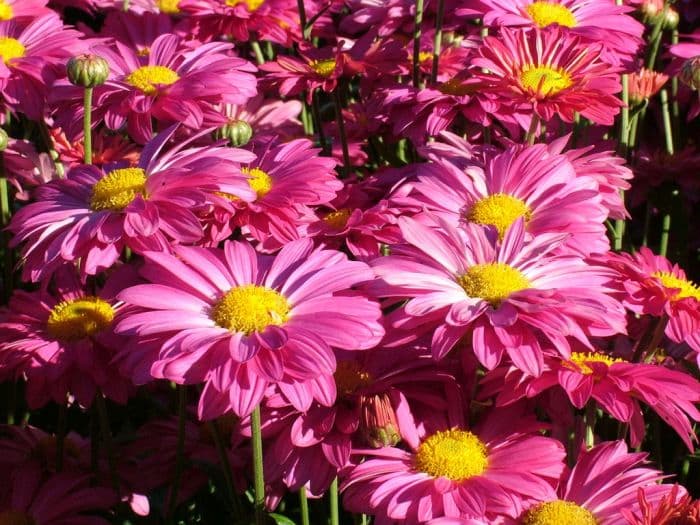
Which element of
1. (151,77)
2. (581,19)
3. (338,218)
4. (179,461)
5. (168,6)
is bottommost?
(179,461)

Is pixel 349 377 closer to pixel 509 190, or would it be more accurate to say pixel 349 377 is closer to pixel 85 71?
pixel 509 190

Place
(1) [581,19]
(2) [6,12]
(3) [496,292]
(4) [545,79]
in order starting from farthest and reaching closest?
(2) [6,12]
(1) [581,19]
(4) [545,79]
(3) [496,292]

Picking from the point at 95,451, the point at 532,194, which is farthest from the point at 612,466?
the point at 95,451

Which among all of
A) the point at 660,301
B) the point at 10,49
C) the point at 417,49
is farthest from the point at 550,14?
the point at 10,49

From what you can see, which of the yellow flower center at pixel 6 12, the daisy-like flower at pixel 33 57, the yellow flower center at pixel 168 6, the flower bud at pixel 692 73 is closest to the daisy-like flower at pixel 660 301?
the flower bud at pixel 692 73

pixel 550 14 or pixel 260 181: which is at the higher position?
pixel 550 14

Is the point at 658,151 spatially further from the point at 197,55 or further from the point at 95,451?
the point at 95,451
